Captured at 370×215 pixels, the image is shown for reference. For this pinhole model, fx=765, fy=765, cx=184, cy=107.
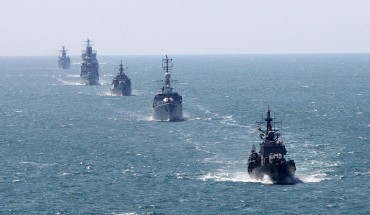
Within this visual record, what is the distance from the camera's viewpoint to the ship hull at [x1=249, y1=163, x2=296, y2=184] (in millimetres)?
107619

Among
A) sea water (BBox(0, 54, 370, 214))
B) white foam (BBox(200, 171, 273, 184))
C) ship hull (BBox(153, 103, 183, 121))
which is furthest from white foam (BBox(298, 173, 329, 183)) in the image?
Result: ship hull (BBox(153, 103, 183, 121))

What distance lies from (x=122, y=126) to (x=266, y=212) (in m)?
86.2

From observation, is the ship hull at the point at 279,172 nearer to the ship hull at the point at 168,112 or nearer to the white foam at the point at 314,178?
the white foam at the point at 314,178

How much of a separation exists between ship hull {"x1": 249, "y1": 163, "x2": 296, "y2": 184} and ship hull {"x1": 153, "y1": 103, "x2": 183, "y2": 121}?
7710cm

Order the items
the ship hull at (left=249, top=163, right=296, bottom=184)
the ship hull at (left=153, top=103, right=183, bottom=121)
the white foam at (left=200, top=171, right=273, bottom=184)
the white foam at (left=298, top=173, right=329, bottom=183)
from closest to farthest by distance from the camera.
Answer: the ship hull at (left=249, top=163, right=296, bottom=184)
the white foam at (left=200, top=171, right=273, bottom=184)
the white foam at (left=298, top=173, right=329, bottom=183)
the ship hull at (left=153, top=103, right=183, bottom=121)

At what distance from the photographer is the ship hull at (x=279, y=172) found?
107619mm

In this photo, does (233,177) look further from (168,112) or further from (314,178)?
(168,112)

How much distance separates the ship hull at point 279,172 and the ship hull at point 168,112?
77.1 metres

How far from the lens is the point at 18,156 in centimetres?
13388

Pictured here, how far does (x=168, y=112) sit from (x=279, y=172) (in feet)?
262

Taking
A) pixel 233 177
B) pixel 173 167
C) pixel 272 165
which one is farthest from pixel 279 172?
pixel 173 167

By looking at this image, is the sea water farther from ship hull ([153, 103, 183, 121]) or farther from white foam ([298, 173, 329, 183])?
ship hull ([153, 103, 183, 121])

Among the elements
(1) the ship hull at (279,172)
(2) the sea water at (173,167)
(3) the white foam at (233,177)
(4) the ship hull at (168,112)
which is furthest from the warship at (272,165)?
(4) the ship hull at (168,112)

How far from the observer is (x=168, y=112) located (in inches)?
7303
